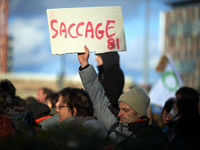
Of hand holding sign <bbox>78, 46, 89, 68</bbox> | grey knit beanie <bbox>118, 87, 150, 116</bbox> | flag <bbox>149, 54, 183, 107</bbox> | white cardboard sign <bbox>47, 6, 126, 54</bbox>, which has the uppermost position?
white cardboard sign <bbox>47, 6, 126, 54</bbox>

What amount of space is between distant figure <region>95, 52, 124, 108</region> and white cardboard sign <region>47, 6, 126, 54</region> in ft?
1.74

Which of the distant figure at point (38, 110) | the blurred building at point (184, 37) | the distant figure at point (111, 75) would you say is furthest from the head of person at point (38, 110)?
the blurred building at point (184, 37)

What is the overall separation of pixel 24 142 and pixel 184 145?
77 cm

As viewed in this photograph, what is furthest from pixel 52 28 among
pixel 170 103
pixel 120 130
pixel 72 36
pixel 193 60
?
pixel 193 60

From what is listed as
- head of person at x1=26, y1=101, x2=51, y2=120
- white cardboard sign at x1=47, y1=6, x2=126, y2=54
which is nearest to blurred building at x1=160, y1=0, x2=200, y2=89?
head of person at x1=26, y1=101, x2=51, y2=120

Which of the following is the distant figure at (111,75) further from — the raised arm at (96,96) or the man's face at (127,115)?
the man's face at (127,115)

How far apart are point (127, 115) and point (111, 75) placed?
115cm

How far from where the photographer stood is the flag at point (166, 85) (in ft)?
25.3

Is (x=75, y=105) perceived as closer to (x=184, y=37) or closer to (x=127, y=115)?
(x=127, y=115)

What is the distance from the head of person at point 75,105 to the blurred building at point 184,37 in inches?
1894

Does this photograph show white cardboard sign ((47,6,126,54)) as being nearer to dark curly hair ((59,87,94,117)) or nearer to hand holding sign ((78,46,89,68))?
hand holding sign ((78,46,89,68))

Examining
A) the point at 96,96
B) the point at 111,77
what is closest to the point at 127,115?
the point at 96,96

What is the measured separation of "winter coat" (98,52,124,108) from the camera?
3875 millimetres

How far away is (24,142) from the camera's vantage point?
136 cm
